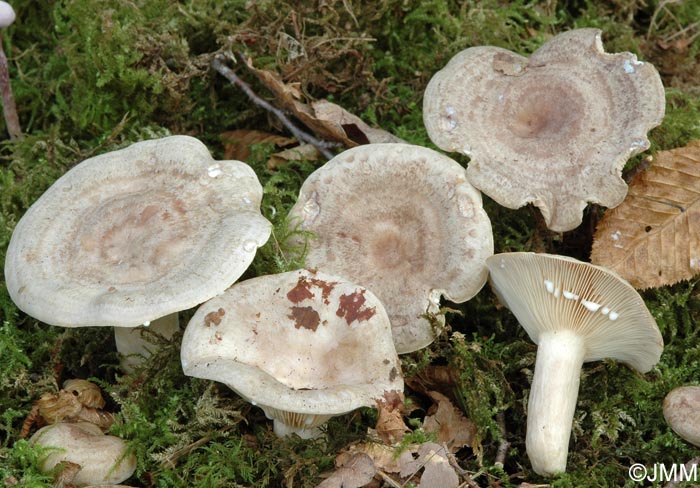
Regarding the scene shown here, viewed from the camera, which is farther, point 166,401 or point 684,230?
point 684,230

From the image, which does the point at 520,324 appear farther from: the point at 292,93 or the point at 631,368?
the point at 292,93

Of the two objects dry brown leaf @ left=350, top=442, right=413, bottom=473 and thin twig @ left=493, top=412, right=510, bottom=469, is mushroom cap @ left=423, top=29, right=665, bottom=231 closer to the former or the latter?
thin twig @ left=493, top=412, right=510, bottom=469

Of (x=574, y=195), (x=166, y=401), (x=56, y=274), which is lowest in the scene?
(x=166, y=401)

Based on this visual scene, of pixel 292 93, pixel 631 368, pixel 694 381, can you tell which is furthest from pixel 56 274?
pixel 694 381

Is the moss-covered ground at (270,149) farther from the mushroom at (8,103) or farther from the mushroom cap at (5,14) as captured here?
the mushroom cap at (5,14)

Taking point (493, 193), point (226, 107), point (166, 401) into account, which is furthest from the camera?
point (226, 107)

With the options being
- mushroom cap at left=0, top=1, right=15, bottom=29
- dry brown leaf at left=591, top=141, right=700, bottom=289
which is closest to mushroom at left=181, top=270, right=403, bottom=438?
dry brown leaf at left=591, top=141, right=700, bottom=289

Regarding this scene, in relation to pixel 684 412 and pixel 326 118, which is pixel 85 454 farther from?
pixel 684 412
